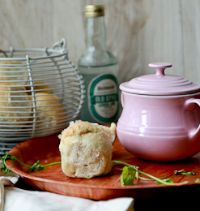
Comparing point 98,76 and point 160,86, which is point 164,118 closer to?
point 160,86

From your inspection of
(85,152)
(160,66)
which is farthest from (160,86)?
(85,152)

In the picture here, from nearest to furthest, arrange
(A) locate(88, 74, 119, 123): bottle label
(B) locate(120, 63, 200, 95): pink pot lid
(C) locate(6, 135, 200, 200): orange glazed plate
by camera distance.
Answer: (C) locate(6, 135, 200, 200): orange glazed plate
(B) locate(120, 63, 200, 95): pink pot lid
(A) locate(88, 74, 119, 123): bottle label

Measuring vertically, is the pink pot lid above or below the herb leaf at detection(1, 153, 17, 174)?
above

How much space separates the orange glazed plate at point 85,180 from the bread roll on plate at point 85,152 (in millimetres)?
15

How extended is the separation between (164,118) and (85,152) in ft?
0.48

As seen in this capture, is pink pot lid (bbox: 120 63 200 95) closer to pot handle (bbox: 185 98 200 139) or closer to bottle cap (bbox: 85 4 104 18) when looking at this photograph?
pot handle (bbox: 185 98 200 139)

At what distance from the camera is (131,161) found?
894mm

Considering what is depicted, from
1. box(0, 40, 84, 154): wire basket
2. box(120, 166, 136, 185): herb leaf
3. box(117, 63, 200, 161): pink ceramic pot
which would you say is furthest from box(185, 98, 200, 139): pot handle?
box(0, 40, 84, 154): wire basket

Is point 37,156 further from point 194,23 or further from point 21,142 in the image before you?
point 194,23

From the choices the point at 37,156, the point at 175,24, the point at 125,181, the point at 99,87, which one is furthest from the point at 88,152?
the point at 175,24

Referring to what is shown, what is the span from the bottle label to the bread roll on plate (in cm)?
30

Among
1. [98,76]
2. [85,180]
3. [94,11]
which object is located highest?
[94,11]

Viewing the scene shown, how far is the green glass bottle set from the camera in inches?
43.4

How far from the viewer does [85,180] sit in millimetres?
790
